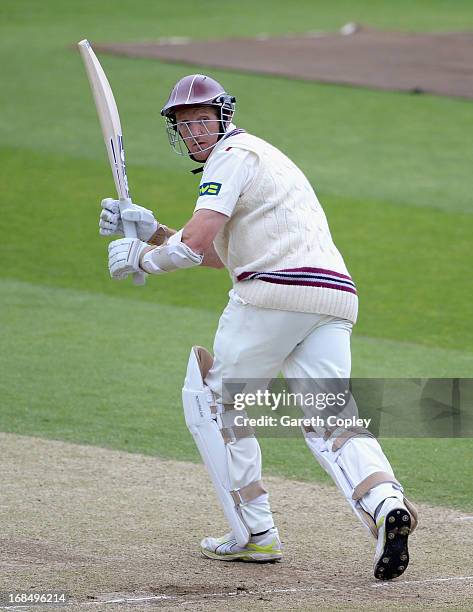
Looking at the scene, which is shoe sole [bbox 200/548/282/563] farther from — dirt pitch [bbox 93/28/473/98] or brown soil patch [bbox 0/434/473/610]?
dirt pitch [bbox 93/28/473/98]

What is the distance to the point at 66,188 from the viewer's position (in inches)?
549

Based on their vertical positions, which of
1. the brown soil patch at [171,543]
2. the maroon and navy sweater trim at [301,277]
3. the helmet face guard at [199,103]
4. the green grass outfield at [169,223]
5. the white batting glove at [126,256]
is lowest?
the green grass outfield at [169,223]

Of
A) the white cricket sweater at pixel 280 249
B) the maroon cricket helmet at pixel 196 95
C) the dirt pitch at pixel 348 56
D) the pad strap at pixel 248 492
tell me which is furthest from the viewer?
the dirt pitch at pixel 348 56

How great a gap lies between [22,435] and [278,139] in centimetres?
953

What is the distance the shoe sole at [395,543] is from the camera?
15.4 feet

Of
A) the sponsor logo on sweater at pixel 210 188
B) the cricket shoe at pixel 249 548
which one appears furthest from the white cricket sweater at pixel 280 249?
the cricket shoe at pixel 249 548

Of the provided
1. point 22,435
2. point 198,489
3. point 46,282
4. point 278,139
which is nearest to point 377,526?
point 198,489

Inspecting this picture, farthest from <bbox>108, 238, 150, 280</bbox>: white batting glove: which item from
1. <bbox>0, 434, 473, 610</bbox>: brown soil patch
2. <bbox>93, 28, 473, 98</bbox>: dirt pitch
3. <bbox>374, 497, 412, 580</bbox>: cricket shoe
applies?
<bbox>93, 28, 473, 98</bbox>: dirt pitch

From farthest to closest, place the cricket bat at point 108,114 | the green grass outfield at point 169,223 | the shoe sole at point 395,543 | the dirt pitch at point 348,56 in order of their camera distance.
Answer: the dirt pitch at point 348,56 < the green grass outfield at point 169,223 < the cricket bat at point 108,114 < the shoe sole at point 395,543

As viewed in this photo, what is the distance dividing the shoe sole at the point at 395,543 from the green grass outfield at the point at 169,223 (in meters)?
1.46

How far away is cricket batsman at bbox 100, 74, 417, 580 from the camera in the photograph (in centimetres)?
496

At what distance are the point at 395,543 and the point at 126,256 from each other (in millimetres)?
1565

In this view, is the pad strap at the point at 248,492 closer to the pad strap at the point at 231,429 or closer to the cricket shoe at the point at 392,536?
the pad strap at the point at 231,429

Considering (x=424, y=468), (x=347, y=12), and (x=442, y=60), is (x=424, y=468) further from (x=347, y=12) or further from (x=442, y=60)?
(x=347, y=12)
